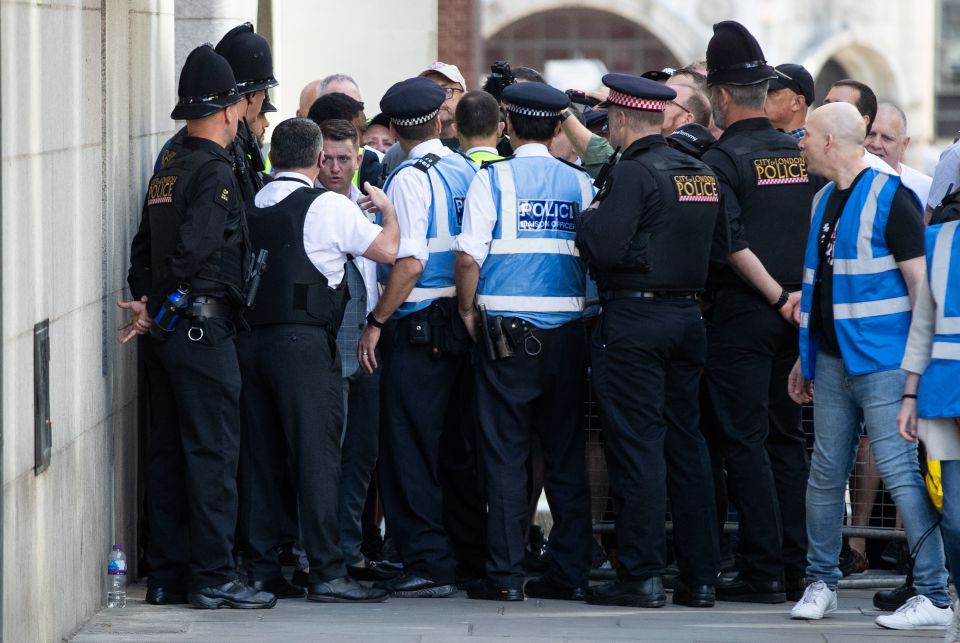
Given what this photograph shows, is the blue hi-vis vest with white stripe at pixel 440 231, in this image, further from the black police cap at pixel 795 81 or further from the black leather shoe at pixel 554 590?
the black police cap at pixel 795 81

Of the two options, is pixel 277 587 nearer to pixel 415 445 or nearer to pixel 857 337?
pixel 415 445

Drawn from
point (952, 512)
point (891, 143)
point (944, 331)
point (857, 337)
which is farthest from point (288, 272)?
point (891, 143)

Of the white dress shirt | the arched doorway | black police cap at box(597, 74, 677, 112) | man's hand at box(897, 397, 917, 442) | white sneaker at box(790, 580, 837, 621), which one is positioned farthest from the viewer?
the arched doorway

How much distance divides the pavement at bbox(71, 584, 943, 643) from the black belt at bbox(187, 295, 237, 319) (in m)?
1.19

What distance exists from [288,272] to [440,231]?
0.77 metres

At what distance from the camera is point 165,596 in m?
7.29

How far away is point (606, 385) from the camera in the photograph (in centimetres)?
734

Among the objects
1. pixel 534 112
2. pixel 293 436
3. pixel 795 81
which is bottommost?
pixel 293 436

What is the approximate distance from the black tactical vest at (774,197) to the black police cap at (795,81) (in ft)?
1.65

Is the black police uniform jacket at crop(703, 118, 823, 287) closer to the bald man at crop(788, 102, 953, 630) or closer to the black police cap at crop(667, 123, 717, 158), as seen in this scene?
the black police cap at crop(667, 123, 717, 158)

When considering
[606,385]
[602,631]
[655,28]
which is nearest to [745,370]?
[606,385]

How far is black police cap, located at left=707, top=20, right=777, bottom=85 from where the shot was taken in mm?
7625

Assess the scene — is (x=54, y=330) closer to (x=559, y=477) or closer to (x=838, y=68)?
(x=559, y=477)

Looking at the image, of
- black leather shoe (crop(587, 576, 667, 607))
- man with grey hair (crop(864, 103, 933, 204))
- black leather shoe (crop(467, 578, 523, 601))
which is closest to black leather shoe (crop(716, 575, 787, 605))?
black leather shoe (crop(587, 576, 667, 607))
